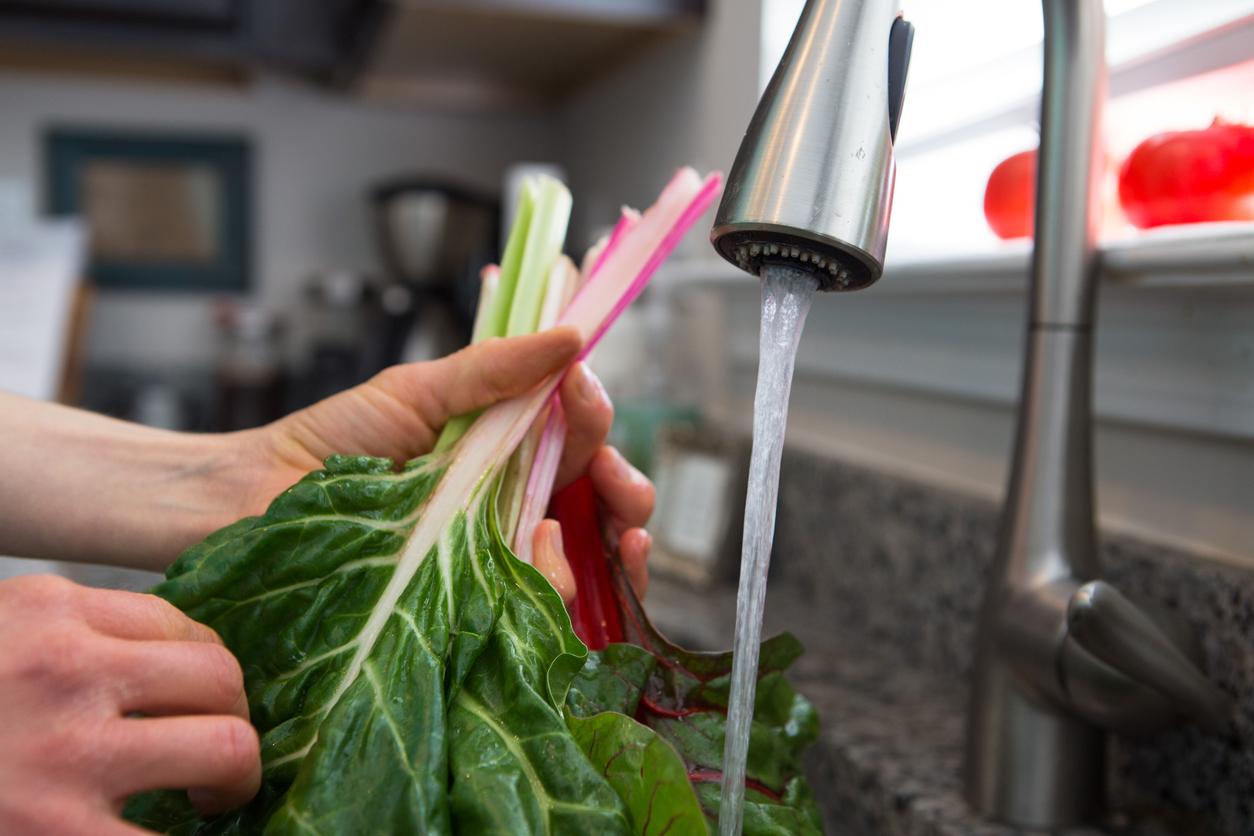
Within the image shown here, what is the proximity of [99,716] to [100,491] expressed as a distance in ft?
1.21

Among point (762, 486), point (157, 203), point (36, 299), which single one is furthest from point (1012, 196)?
point (157, 203)

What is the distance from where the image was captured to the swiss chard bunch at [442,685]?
395 mm

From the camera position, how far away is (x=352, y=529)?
0.52 meters

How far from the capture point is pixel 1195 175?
2.20 ft

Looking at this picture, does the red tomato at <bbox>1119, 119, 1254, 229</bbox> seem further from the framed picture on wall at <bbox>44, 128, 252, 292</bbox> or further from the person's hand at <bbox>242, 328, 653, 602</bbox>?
the framed picture on wall at <bbox>44, 128, 252, 292</bbox>

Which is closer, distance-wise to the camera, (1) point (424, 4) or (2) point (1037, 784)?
(2) point (1037, 784)

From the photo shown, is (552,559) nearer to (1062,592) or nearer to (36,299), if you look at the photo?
(1062,592)

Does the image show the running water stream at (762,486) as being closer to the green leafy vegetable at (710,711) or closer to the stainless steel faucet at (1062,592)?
the green leafy vegetable at (710,711)

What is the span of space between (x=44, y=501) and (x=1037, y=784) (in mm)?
614

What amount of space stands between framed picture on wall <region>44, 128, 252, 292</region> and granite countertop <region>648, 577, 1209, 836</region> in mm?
1866

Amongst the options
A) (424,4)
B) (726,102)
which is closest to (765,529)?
(726,102)

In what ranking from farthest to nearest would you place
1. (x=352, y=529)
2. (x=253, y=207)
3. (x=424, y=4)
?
(x=253, y=207) → (x=424, y=4) → (x=352, y=529)

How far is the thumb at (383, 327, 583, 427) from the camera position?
64 centimetres

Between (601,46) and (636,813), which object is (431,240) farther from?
(636,813)
